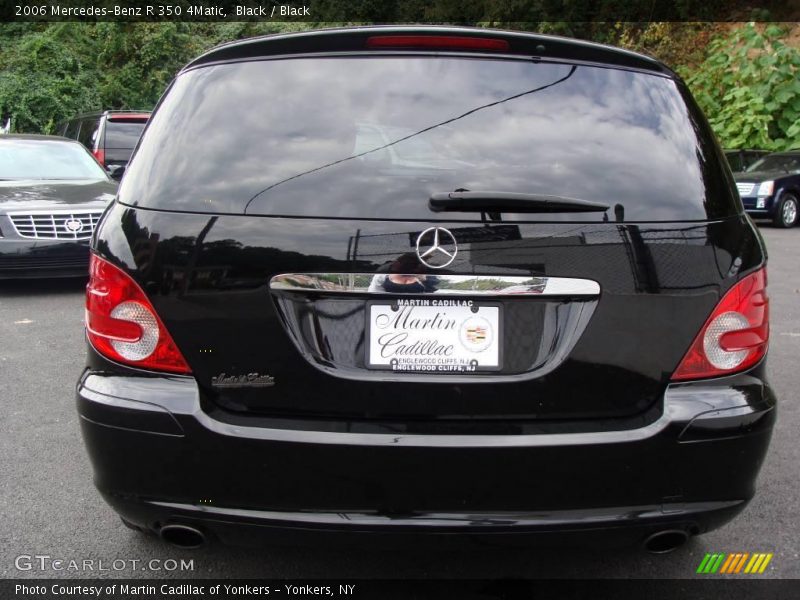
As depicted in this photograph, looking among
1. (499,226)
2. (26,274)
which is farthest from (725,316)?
(26,274)

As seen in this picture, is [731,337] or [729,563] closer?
[731,337]

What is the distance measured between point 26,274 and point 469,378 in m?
6.45

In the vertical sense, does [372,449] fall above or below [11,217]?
above

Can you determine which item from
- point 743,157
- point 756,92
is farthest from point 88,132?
point 756,92

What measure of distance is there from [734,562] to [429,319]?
5.24 ft

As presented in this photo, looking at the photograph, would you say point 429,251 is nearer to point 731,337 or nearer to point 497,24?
point 731,337

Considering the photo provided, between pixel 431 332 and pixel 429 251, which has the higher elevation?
pixel 429 251

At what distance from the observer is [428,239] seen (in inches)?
79.0

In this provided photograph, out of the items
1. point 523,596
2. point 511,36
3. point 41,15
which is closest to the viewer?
point 511,36

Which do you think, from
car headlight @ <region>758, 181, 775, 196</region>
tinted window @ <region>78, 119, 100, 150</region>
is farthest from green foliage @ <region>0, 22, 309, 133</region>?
car headlight @ <region>758, 181, 775, 196</region>

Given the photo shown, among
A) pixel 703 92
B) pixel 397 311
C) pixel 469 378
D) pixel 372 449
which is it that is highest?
pixel 397 311

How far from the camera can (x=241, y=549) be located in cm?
285

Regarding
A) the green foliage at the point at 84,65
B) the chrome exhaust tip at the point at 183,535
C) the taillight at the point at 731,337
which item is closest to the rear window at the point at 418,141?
the taillight at the point at 731,337

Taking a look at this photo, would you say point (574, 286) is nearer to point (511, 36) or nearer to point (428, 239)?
point (428, 239)
